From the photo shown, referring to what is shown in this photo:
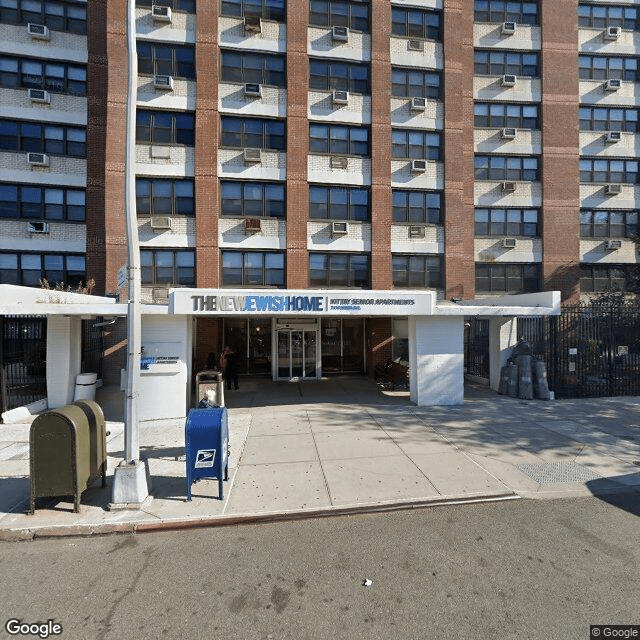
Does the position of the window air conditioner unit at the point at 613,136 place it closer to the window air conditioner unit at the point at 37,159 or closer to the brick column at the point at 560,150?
the brick column at the point at 560,150

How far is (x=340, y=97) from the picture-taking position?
16984 millimetres

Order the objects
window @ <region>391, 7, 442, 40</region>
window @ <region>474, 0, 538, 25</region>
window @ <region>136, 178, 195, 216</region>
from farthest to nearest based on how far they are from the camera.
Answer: window @ <region>474, 0, 538, 25</region>, window @ <region>391, 7, 442, 40</region>, window @ <region>136, 178, 195, 216</region>

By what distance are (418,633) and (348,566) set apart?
1046 millimetres

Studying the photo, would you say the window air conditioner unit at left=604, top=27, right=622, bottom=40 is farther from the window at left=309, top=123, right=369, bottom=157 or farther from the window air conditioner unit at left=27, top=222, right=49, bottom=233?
the window air conditioner unit at left=27, top=222, right=49, bottom=233

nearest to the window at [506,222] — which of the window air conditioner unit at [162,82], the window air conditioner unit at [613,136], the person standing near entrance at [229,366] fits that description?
the window air conditioner unit at [613,136]

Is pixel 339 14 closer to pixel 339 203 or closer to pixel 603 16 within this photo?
pixel 339 203

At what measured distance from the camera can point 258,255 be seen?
1689cm

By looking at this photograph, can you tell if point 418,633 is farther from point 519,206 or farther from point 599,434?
point 519,206

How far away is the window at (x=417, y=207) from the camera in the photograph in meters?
17.9

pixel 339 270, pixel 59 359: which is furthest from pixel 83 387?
pixel 339 270

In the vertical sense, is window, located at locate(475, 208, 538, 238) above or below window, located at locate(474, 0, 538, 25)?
below

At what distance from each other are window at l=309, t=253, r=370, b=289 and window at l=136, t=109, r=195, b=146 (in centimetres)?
767

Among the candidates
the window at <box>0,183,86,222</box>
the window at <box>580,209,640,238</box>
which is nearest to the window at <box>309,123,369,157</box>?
the window at <box>0,183,86,222</box>

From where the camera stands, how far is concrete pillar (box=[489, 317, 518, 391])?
13.3 meters
